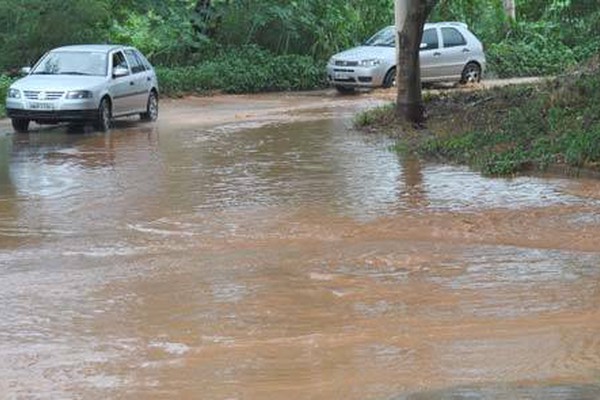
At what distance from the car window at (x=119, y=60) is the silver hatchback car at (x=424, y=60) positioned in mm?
8375

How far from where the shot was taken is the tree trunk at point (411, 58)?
701 inches

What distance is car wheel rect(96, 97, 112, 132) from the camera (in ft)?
61.7

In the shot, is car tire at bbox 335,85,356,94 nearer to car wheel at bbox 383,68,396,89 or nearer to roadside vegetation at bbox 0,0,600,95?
car wheel at bbox 383,68,396,89

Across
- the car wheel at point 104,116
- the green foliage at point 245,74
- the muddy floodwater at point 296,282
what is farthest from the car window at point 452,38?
the muddy floodwater at point 296,282

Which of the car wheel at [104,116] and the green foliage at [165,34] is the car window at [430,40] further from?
the car wheel at [104,116]

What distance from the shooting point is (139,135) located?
729 inches

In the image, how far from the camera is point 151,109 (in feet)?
69.3

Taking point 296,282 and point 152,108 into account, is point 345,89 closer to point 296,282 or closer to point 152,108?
point 152,108

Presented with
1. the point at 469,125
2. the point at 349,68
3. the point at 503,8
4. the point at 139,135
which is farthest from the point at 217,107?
the point at 503,8

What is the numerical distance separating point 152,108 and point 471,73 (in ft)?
37.1

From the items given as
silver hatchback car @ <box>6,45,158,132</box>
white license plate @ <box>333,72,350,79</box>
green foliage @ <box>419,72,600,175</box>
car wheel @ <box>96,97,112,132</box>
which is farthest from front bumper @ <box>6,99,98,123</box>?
white license plate @ <box>333,72,350,79</box>

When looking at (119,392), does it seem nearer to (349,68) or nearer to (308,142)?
(308,142)

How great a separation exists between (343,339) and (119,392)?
59.7 inches

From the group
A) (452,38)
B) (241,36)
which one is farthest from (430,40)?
(241,36)
